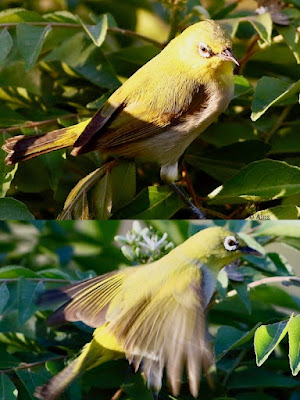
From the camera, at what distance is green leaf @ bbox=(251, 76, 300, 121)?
0.94 meters

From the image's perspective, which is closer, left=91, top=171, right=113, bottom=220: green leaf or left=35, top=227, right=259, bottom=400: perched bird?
left=35, top=227, right=259, bottom=400: perched bird

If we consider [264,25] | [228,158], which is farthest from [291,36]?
[228,158]

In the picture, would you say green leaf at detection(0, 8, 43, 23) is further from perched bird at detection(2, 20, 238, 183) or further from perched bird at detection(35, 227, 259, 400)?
perched bird at detection(35, 227, 259, 400)

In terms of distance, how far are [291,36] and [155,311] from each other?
0.43 meters

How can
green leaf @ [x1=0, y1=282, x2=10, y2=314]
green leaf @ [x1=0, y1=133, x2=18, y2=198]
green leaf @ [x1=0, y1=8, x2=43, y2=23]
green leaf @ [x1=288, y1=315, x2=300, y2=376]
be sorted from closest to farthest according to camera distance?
green leaf @ [x1=288, y1=315, x2=300, y2=376], green leaf @ [x1=0, y1=282, x2=10, y2=314], green leaf @ [x1=0, y1=133, x2=18, y2=198], green leaf @ [x1=0, y1=8, x2=43, y2=23]

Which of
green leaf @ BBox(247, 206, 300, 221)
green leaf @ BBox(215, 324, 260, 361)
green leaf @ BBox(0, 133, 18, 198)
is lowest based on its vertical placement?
green leaf @ BBox(215, 324, 260, 361)

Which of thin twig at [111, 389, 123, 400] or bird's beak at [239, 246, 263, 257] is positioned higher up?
bird's beak at [239, 246, 263, 257]

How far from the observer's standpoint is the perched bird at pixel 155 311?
2.51 ft

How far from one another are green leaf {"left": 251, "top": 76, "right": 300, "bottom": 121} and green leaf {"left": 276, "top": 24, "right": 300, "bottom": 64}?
0.17 feet

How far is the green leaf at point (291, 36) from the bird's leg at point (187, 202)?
8.7 inches

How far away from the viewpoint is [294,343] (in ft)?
2.47

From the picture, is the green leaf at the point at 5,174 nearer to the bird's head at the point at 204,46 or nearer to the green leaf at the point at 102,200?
the green leaf at the point at 102,200

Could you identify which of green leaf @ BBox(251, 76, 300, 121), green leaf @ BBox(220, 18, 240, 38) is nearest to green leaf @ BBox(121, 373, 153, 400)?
green leaf @ BBox(251, 76, 300, 121)

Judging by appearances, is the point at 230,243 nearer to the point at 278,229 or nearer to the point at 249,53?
the point at 278,229
